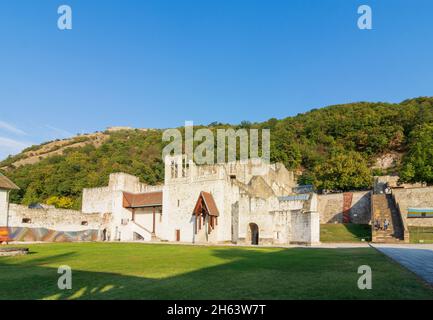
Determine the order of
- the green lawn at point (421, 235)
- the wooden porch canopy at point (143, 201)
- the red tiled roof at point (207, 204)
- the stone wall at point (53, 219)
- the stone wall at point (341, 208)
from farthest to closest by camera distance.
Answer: the stone wall at point (341, 208) < the wooden porch canopy at point (143, 201) < the stone wall at point (53, 219) < the red tiled roof at point (207, 204) < the green lawn at point (421, 235)

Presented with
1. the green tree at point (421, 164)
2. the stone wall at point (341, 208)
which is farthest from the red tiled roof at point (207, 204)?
the green tree at point (421, 164)

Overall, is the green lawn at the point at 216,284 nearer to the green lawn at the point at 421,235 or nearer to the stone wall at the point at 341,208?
the green lawn at the point at 421,235

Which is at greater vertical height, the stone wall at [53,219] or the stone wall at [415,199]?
the stone wall at [415,199]

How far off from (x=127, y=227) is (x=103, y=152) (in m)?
59.2

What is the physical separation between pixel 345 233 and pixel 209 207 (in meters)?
14.2

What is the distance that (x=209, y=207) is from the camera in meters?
37.8

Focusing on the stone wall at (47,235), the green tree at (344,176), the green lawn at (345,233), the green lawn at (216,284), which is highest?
the green tree at (344,176)

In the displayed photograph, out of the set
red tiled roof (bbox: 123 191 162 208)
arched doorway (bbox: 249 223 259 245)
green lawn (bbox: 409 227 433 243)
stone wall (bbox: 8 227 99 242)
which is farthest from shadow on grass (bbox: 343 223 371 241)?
stone wall (bbox: 8 227 99 242)

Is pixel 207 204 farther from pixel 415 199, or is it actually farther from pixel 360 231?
pixel 415 199

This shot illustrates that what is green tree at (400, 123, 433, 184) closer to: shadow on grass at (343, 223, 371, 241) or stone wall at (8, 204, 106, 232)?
shadow on grass at (343, 223, 371, 241)

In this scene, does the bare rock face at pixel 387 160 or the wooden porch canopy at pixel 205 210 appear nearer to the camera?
the wooden porch canopy at pixel 205 210

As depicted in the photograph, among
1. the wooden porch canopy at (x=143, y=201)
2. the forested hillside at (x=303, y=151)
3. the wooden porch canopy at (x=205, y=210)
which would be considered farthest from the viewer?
the forested hillside at (x=303, y=151)

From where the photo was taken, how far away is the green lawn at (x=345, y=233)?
34500mm
